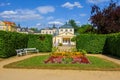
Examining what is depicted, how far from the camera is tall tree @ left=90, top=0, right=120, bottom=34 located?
33.5 meters

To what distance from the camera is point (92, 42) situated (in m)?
27.8

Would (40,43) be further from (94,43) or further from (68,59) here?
(68,59)

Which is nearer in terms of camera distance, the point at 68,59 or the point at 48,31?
the point at 68,59

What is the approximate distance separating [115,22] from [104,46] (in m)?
8.36

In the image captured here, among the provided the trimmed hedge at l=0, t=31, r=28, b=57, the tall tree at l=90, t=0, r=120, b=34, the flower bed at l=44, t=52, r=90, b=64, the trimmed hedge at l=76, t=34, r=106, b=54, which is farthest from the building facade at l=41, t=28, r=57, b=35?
the flower bed at l=44, t=52, r=90, b=64

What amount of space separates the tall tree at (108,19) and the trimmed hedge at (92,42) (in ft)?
21.4

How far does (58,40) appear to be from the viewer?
67188 mm

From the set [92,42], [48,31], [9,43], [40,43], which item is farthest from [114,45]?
[48,31]

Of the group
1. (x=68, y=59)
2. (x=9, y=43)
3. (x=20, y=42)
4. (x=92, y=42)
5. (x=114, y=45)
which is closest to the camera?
(x=68, y=59)

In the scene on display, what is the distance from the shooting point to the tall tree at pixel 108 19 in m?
33.5

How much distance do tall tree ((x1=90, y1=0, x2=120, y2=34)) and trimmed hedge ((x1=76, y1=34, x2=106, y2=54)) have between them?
6515 mm

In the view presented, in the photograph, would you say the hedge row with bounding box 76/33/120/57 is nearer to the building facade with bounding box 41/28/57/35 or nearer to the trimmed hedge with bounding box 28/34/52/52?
the trimmed hedge with bounding box 28/34/52/52

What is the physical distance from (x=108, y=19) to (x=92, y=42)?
8270 millimetres

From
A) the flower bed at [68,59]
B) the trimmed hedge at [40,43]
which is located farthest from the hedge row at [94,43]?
the flower bed at [68,59]
